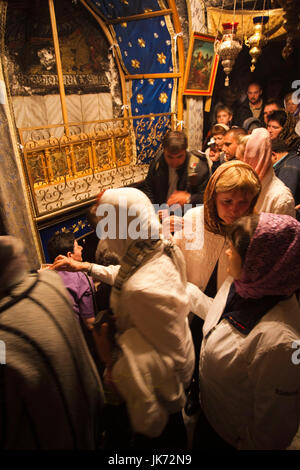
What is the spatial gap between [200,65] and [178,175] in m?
3.97

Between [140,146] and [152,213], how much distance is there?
188 inches

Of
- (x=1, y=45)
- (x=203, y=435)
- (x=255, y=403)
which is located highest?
(x=1, y=45)

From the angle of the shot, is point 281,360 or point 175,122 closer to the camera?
point 281,360

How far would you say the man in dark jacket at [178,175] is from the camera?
2701mm

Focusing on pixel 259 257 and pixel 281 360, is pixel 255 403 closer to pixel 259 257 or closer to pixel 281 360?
pixel 281 360

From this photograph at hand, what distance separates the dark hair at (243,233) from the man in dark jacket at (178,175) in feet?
5.12

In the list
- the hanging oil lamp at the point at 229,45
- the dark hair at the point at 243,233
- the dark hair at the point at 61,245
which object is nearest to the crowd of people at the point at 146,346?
the dark hair at the point at 243,233

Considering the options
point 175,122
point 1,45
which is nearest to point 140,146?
point 175,122

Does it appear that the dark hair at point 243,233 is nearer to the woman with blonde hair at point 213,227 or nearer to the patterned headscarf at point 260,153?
the woman with blonde hair at point 213,227

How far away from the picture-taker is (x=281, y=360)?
1.12 meters

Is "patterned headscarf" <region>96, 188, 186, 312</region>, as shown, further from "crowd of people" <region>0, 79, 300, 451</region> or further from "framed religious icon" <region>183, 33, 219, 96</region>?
"framed religious icon" <region>183, 33, 219, 96</region>

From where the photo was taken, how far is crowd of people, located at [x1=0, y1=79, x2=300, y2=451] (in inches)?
31.9

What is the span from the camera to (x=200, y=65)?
5488mm
